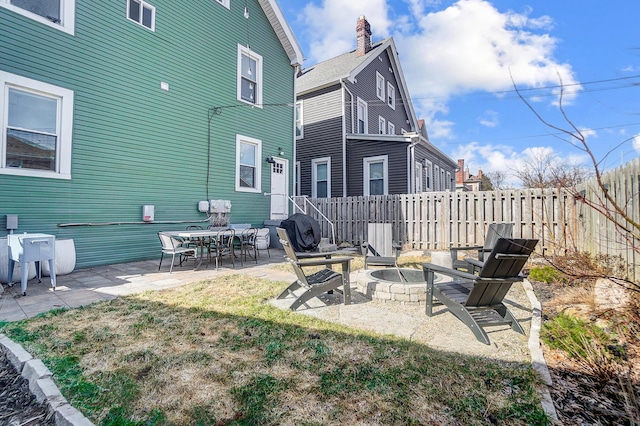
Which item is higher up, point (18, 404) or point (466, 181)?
point (466, 181)

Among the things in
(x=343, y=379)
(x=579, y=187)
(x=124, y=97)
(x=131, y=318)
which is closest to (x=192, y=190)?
(x=124, y=97)

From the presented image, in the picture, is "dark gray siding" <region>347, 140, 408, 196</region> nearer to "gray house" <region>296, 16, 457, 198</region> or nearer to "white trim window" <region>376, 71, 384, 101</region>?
"gray house" <region>296, 16, 457, 198</region>

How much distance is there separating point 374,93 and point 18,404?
1677cm

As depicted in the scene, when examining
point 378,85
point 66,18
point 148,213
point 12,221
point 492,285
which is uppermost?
point 378,85

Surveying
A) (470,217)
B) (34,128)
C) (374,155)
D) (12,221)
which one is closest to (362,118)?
(374,155)

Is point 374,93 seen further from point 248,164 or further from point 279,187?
point 248,164

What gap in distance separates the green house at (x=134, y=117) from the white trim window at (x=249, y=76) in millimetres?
39

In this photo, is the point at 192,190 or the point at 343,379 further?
the point at 192,190

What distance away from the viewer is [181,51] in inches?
343

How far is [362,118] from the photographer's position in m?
15.6

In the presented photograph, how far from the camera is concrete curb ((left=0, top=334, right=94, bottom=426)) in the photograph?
1.94 meters

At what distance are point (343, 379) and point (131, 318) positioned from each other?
8.91ft

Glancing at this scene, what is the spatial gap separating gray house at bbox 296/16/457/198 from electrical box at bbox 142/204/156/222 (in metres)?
8.08

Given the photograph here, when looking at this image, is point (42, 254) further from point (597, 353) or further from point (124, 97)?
point (597, 353)
